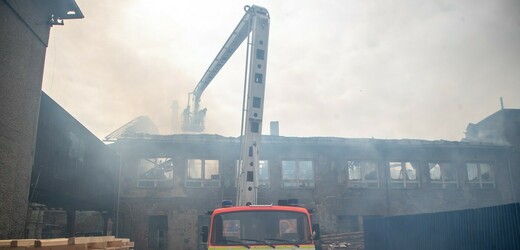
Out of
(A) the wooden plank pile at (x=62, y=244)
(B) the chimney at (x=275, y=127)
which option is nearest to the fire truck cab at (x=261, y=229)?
(A) the wooden plank pile at (x=62, y=244)

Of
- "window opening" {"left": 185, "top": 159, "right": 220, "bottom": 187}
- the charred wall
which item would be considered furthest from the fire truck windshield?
"window opening" {"left": 185, "top": 159, "right": 220, "bottom": 187}

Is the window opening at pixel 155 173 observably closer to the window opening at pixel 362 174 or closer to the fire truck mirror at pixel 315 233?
the window opening at pixel 362 174

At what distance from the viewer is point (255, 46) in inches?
413

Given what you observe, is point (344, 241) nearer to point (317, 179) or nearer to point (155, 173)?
point (317, 179)

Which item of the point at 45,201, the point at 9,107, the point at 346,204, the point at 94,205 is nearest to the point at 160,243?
the point at 94,205

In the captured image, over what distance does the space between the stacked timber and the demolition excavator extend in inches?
341

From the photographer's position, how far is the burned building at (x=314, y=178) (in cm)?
1833

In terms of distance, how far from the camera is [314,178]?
1994 centimetres

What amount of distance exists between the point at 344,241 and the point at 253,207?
11.4 metres

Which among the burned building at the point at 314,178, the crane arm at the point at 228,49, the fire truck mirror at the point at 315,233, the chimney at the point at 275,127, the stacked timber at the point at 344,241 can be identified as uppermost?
the crane arm at the point at 228,49

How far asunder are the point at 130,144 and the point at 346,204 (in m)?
10.6

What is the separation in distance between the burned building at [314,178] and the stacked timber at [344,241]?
5.85 feet

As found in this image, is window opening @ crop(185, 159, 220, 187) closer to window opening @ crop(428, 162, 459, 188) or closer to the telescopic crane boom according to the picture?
the telescopic crane boom

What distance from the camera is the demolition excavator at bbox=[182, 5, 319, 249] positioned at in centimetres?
669
